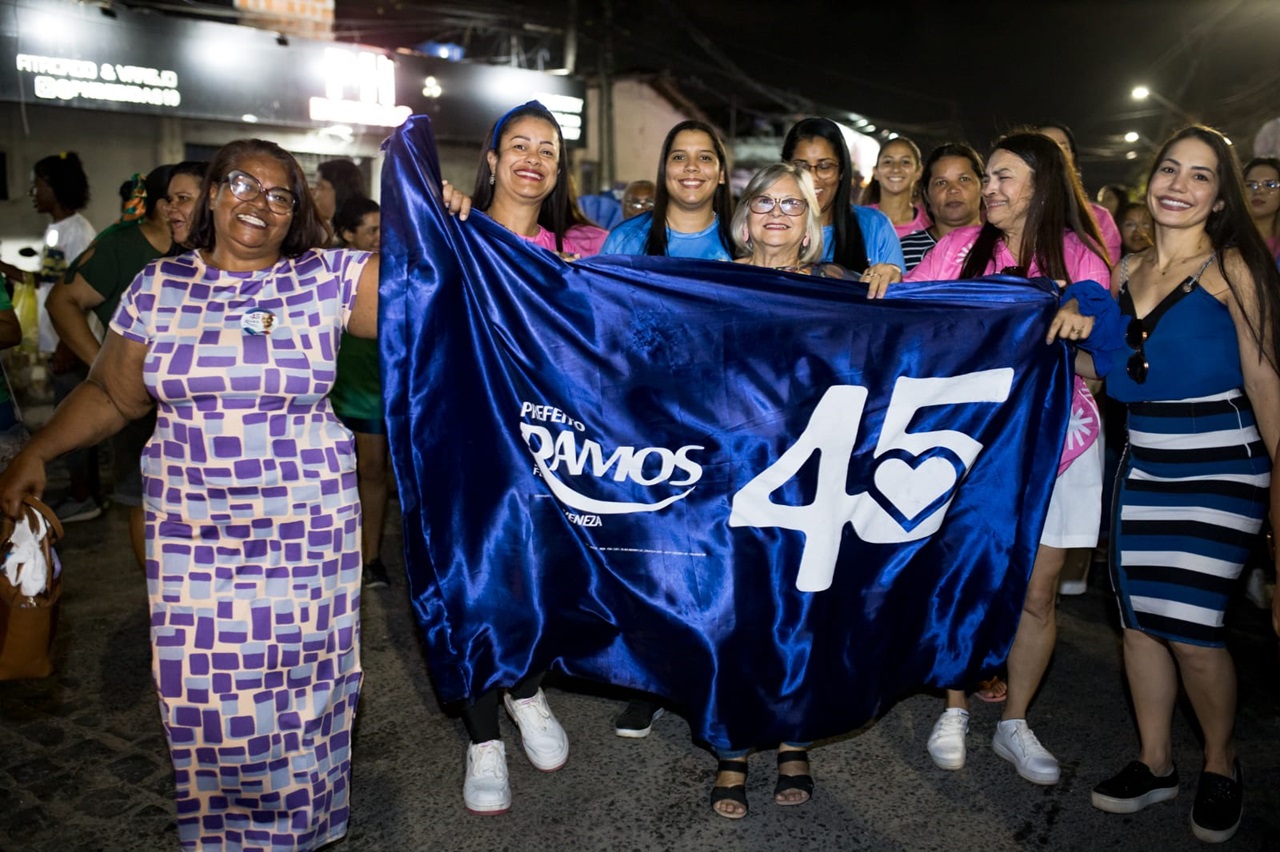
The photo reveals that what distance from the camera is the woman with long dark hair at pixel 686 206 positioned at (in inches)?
145

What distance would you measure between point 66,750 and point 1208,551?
3.85 metres

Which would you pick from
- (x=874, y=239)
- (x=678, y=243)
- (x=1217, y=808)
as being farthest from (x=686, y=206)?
(x=1217, y=808)

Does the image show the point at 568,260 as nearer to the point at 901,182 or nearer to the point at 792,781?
the point at 792,781

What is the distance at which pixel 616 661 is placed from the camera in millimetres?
3121

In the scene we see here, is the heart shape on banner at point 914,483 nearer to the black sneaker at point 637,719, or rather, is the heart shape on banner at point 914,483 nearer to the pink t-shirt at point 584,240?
the black sneaker at point 637,719

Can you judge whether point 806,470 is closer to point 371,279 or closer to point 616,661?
point 616,661

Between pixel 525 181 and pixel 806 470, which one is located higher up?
pixel 525 181

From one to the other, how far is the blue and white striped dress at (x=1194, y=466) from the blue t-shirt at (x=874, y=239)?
108 centimetres

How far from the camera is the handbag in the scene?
99.0 inches

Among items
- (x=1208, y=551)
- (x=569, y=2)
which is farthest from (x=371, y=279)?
(x=569, y=2)

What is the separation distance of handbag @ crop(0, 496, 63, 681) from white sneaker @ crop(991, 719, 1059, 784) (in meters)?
3.03

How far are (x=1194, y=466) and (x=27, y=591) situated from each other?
330 centimetres

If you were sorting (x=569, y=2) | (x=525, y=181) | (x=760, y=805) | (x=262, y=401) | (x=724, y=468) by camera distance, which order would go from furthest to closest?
(x=569, y=2), (x=525, y=181), (x=760, y=805), (x=724, y=468), (x=262, y=401)

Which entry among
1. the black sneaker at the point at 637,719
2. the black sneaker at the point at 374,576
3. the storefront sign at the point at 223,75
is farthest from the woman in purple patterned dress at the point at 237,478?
the storefront sign at the point at 223,75
